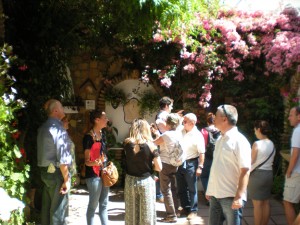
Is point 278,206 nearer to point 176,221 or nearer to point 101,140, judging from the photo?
point 176,221

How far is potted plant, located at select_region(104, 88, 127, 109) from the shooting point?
355 inches

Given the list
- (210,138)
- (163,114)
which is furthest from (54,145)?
(210,138)

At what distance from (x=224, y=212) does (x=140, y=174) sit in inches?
46.4

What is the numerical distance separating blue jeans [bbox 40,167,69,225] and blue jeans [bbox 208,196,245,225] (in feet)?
5.65

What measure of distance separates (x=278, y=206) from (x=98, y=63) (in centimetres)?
495

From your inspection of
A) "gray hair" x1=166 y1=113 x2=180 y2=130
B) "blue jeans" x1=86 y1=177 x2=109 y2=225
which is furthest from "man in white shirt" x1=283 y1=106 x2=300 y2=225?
"blue jeans" x1=86 y1=177 x2=109 y2=225

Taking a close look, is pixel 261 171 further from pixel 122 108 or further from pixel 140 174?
pixel 122 108

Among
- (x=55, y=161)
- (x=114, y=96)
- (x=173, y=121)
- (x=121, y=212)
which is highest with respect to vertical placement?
(x=114, y=96)

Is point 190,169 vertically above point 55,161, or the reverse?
point 55,161

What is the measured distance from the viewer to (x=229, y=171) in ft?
12.2

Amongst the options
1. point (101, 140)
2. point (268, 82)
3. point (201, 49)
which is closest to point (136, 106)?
point (201, 49)

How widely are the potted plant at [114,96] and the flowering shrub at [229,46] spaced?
114 centimetres

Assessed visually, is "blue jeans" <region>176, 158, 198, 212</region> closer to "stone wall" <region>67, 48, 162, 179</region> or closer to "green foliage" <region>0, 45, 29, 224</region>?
"green foliage" <region>0, 45, 29, 224</region>

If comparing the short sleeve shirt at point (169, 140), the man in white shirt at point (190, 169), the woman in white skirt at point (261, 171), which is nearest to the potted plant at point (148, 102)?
the man in white shirt at point (190, 169)
